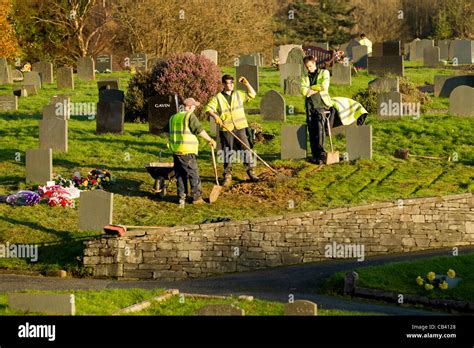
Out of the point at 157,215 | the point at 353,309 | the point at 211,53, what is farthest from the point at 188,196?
the point at 211,53

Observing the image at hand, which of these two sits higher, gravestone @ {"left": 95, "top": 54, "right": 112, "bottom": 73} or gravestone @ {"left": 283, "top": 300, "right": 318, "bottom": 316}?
gravestone @ {"left": 95, "top": 54, "right": 112, "bottom": 73}

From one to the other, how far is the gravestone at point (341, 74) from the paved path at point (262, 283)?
59.3 feet

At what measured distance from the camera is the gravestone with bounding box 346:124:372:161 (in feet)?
97.1

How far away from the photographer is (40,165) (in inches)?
1113

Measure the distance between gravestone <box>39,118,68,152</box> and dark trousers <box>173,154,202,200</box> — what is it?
505cm

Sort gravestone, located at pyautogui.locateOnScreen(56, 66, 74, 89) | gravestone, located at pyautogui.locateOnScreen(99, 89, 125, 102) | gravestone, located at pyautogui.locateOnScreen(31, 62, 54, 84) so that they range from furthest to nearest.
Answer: gravestone, located at pyautogui.locateOnScreen(31, 62, 54, 84) < gravestone, located at pyautogui.locateOnScreen(56, 66, 74, 89) < gravestone, located at pyautogui.locateOnScreen(99, 89, 125, 102)

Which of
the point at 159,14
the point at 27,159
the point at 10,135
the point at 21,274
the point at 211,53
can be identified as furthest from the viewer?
the point at 159,14

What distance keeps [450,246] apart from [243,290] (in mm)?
5521

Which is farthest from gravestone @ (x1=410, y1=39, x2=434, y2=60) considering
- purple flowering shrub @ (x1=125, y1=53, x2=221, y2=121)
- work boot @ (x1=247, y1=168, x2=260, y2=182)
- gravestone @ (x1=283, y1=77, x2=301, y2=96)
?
work boot @ (x1=247, y1=168, x2=260, y2=182)

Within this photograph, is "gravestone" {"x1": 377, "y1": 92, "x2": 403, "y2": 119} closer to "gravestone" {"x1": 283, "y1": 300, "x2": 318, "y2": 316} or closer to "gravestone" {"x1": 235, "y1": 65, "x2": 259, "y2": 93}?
"gravestone" {"x1": 235, "y1": 65, "x2": 259, "y2": 93}

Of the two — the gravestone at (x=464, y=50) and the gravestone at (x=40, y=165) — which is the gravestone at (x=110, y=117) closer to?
the gravestone at (x=40, y=165)
